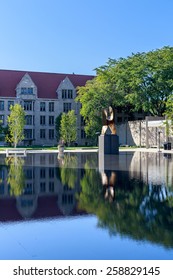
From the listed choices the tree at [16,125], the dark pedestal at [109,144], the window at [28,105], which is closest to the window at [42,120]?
the window at [28,105]

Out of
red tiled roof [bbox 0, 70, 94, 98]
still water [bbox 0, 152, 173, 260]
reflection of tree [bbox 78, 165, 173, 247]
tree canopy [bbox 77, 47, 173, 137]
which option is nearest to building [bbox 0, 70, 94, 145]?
red tiled roof [bbox 0, 70, 94, 98]

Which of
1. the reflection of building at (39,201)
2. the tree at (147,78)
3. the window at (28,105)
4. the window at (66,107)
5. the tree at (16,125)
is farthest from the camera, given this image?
the window at (66,107)

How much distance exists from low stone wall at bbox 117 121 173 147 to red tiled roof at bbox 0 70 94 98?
49.1 ft

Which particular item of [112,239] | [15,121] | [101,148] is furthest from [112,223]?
[15,121]

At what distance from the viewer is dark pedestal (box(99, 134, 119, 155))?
33.3 m

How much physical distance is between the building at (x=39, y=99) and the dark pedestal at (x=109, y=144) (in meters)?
33.2

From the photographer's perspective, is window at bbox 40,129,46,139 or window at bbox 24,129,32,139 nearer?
window at bbox 24,129,32,139

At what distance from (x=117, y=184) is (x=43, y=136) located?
2145 inches

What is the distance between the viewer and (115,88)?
55.2 meters

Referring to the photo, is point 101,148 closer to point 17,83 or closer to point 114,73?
point 114,73

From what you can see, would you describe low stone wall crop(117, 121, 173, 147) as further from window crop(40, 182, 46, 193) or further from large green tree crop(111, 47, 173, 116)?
window crop(40, 182, 46, 193)

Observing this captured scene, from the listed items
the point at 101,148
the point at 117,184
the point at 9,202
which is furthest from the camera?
the point at 101,148

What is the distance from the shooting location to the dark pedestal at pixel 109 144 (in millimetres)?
33281

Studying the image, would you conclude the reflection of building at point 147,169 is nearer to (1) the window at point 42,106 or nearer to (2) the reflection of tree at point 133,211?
(2) the reflection of tree at point 133,211
